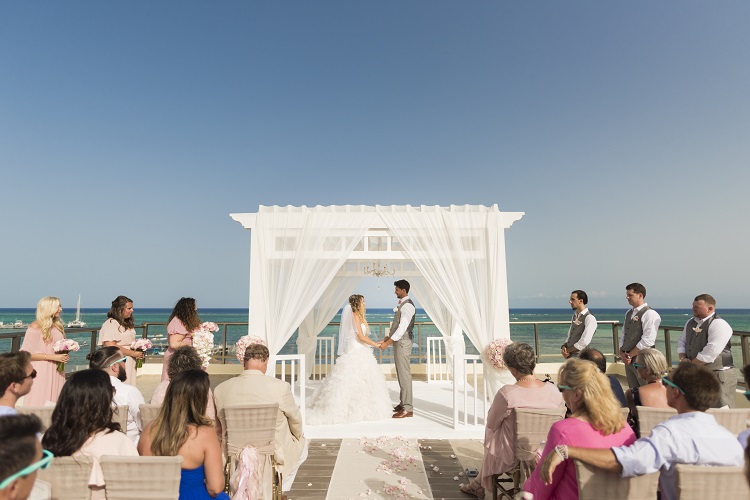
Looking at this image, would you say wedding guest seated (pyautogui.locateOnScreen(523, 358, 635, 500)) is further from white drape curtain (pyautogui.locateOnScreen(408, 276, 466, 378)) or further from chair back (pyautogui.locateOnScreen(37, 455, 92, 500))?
white drape curtain (pyautogui.locateOnScreen(408, 276, 466, 378))

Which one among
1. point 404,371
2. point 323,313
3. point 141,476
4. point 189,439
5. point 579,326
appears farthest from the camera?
point 323,313

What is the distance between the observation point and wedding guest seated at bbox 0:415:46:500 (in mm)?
1003

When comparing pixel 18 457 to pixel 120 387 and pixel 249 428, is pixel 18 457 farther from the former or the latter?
pixel 120 387

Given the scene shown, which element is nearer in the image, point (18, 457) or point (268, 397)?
point (18, 457)

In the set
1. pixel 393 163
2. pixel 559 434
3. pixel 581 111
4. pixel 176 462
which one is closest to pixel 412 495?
pixel 559 434

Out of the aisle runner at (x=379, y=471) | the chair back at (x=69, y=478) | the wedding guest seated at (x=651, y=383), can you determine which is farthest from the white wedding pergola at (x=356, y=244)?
the chair back at (x=69, y=478)

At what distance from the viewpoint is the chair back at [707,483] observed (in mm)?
1429

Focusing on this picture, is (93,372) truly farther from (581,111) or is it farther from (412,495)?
(581,111)

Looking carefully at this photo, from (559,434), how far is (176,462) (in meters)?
1.49

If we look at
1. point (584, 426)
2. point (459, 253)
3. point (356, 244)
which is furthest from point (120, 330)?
point (584, 426)

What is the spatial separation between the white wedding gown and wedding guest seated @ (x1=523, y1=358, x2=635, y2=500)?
3.61m

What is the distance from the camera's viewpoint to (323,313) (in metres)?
6.96

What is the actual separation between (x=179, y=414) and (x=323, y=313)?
5036mm

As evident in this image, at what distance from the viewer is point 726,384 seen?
439 cm
